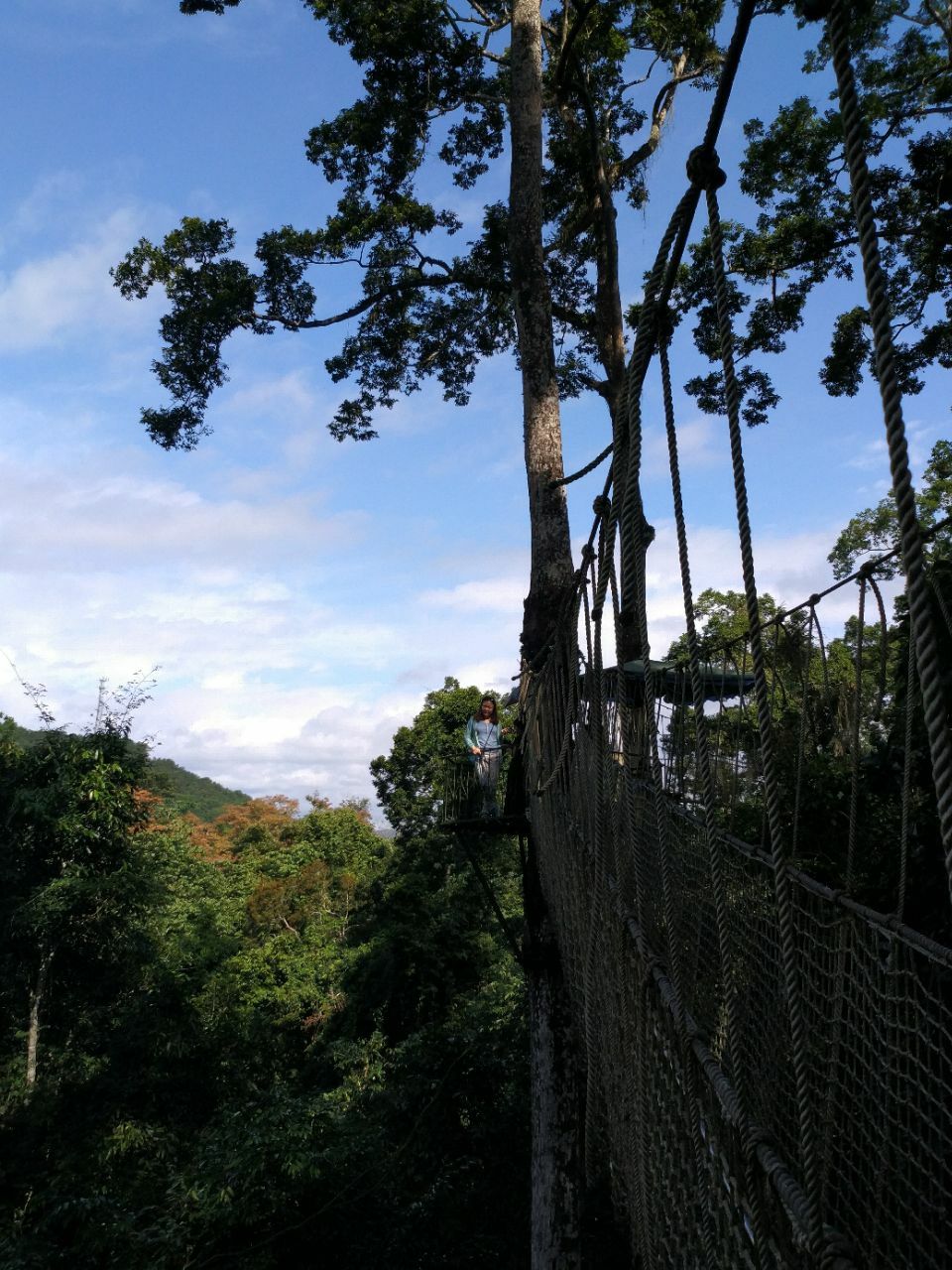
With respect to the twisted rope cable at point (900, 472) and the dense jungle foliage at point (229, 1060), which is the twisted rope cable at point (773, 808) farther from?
the dense jungle foliage at point (229, 1060)

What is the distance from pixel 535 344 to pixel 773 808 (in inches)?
179

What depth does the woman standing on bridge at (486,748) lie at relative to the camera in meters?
4.81

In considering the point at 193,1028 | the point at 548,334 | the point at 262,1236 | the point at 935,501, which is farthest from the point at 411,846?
the point at 548,334

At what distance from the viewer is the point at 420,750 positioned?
53.4 feet

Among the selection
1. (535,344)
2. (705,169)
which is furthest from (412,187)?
(705,169)

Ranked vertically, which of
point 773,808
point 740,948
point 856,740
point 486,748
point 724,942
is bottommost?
point 740,948

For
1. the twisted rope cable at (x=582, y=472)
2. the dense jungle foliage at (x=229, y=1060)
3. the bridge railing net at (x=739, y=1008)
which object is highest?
the twisted rope cable at (x=582, y=472)

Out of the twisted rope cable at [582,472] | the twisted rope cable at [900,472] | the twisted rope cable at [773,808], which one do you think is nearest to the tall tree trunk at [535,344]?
the twisted rope cable at [582,472]

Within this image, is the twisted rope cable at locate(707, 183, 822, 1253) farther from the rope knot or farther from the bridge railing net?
the rope knot

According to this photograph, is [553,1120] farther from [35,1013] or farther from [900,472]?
[35,1013]

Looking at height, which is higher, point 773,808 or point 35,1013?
point 773,808

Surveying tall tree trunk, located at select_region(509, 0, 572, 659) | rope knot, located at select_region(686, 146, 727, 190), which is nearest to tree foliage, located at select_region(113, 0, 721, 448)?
tall tree trunk, located at select_region(509, 0, 572, 659)

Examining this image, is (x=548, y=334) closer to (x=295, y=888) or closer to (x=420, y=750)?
(x=420, y=750)

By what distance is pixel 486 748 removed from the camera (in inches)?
185
